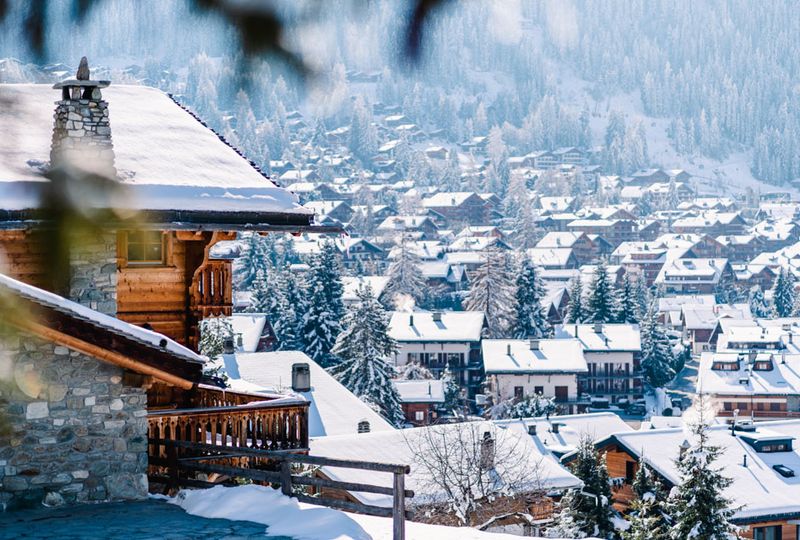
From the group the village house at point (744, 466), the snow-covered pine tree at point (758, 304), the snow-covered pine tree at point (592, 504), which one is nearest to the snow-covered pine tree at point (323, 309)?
the village house at point (744, 466)

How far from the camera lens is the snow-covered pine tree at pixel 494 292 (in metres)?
75.8

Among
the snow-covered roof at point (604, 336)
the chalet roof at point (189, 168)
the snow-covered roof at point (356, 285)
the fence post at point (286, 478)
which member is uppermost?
the chalet roof at point (189, 168)

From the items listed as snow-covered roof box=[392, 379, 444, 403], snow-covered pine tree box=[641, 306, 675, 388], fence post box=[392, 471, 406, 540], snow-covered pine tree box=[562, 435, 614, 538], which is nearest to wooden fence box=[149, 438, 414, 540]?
fence post box=[392, 471, 406, 540]

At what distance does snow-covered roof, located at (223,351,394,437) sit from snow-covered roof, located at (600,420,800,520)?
27.0ft

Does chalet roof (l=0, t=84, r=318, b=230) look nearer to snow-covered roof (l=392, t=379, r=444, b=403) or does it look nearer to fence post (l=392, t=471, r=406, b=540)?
fence post (l=392, t=471, r=406, b=540)

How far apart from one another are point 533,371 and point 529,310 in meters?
11.3

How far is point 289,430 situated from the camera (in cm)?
1189

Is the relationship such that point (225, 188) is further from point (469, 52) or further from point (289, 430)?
point (469, 52)

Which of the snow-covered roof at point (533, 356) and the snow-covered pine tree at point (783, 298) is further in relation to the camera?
the snow-covered pine tree at point (783, 298)

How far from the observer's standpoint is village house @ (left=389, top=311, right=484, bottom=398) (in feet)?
217

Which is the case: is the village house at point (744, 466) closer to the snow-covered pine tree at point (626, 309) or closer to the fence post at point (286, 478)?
the fence post at point (286, 478)

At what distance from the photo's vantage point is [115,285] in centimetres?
1265

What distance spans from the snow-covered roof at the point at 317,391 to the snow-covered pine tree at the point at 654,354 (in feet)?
102

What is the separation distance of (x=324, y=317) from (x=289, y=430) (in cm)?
4614
